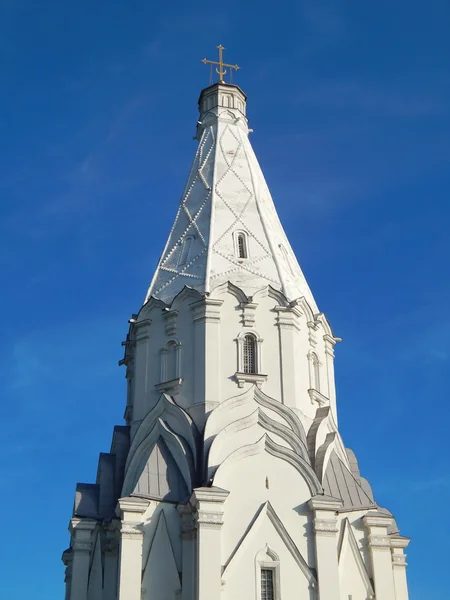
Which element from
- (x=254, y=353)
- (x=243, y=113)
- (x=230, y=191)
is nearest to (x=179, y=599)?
(x=254, y=353)

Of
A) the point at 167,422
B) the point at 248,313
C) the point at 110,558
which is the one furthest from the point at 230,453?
the point at 248,313

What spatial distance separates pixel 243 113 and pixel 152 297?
8.61 meters

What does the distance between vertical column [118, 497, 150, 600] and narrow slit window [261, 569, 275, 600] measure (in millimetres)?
2824

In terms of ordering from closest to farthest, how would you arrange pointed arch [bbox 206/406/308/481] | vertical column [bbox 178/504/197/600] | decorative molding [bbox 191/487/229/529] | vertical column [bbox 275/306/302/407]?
vertical column [bbox 178/504/197/600]
decorative molding [bbox 191/487/229/529]
pointed arch [bbox 206/406/308/481]
vertical column [bbox 275/306/302/407]

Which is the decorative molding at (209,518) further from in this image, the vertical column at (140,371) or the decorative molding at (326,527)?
the vertical column at (140,371)

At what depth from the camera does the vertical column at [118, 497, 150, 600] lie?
2058 centimetres

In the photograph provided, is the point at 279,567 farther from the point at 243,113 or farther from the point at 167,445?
the point at 243,113

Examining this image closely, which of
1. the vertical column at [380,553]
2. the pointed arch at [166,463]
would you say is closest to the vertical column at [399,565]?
the vertical column at [380,553]

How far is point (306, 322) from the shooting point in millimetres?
25594

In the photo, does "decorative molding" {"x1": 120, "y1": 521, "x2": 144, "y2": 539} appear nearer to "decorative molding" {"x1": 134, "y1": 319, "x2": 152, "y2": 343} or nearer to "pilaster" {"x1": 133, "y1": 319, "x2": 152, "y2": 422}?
"pilaster" {"x1": 133, "y1": 319, "x2": 152, "y2": 422}

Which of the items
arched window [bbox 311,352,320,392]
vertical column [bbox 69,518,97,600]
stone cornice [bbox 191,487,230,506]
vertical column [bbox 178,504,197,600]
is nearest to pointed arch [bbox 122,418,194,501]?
vertical column [bbox 178,504,197,600]

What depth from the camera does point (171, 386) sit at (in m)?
24.0

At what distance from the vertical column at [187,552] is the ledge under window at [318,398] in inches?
195

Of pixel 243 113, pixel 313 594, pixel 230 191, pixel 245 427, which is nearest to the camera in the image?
pixel 313 594
